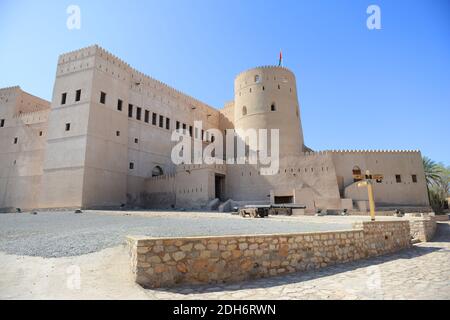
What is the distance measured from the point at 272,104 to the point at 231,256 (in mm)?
24419

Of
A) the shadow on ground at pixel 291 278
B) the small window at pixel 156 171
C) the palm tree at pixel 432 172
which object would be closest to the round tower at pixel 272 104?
the small window at pixel 156 171

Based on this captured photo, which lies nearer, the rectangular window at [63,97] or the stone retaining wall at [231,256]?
the stone retaining wall at [231,256]

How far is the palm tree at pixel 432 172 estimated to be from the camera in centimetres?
2630

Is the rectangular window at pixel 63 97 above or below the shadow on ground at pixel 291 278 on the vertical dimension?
above

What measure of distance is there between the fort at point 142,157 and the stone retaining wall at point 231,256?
45.6 ft

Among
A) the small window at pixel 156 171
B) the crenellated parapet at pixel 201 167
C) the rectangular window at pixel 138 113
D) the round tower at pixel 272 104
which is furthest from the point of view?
the small window at pixel 156 171

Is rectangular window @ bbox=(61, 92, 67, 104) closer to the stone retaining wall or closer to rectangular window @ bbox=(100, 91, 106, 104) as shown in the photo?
rectangular window @ bbox=(100, 91, 106, 104)

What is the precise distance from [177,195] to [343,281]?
1991cm

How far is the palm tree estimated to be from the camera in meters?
26.3

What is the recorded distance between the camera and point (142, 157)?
87.7 ft

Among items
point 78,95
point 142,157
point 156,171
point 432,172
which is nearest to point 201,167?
point 142,157

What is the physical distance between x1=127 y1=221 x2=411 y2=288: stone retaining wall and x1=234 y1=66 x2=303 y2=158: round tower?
20.5m

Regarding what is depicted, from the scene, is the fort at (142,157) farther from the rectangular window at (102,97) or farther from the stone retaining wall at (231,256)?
the stone retaining wall at (231,256)

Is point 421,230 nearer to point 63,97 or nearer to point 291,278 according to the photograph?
point 291,278
